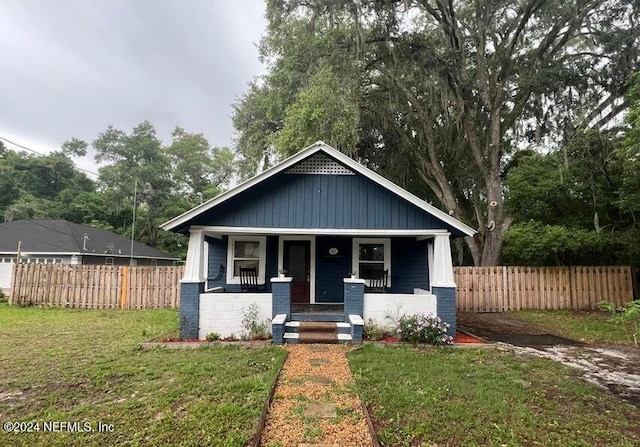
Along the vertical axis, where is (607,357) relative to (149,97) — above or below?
below

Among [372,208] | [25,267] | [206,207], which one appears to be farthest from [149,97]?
[372,208]

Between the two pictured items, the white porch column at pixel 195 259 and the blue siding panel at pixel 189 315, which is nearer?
the blue siding panel at pixel 189 315

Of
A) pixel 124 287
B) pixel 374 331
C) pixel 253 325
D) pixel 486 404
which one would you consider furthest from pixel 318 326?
pixel 124 287

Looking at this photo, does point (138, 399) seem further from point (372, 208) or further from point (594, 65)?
point (594, 65)

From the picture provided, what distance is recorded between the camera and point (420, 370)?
5.14 meters

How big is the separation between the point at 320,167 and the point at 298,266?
2.99 m

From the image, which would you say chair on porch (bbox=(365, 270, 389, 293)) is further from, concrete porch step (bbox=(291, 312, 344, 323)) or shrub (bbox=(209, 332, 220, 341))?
shrub (bbox=(209, 332, 220, 341))

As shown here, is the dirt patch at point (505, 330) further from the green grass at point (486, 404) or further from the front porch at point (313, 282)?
the green grass at point (486, 404)

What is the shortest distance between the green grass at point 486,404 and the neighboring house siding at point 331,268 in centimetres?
358

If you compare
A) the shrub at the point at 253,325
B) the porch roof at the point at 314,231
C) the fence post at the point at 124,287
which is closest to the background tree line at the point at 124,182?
the fence post at the point at 124,287

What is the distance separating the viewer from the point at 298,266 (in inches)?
372

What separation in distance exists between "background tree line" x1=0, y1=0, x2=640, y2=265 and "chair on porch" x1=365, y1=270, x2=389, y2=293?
5.26m

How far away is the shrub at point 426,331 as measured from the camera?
6777 mm

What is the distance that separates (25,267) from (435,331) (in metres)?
13.1
